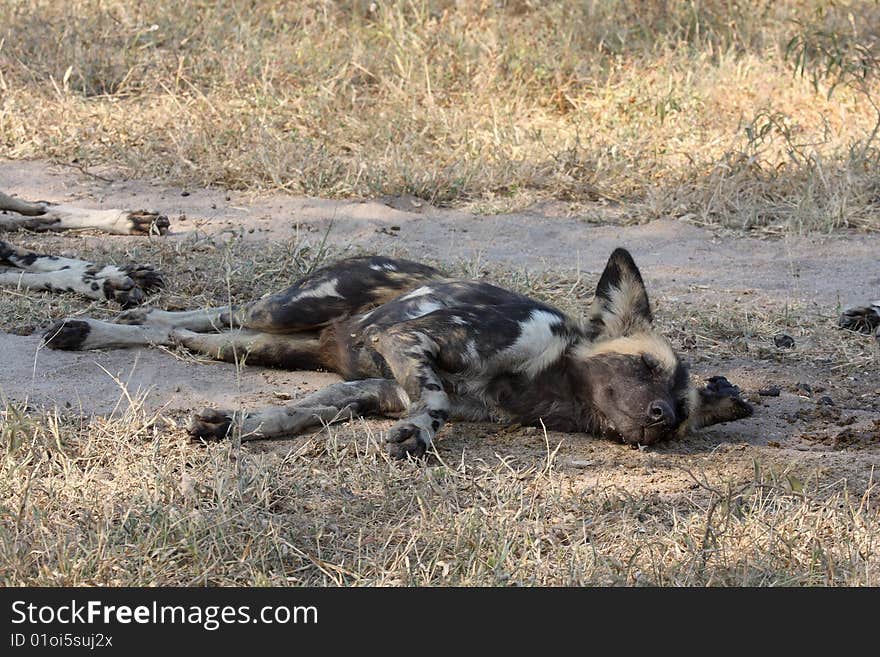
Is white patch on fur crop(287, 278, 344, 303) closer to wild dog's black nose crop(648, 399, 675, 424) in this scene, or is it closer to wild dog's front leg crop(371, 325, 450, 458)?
wild dog's front leg crop(371, 325, 450, 458)

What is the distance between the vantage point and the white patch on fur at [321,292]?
4.07 metres

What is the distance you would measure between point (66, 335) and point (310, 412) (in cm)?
101

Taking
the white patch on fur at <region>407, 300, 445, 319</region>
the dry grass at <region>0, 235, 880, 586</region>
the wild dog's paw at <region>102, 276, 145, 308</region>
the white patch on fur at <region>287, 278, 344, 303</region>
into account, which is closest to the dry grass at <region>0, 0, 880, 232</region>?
the wild dog's paw at <region>102, 276, 145, 308</region>

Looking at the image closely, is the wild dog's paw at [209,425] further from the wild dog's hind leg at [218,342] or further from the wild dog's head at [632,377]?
the wild dog's head at [632,377]

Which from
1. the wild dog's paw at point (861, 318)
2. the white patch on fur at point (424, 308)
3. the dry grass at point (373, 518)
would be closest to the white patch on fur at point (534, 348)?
the white patch on fur at point (424, 308)

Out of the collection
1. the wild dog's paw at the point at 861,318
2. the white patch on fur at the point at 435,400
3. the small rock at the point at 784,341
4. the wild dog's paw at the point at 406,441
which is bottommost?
the small rock at the point at 784,341

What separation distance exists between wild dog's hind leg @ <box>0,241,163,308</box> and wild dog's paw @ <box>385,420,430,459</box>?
1616 mm

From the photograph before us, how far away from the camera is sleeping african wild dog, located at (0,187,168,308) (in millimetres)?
4566

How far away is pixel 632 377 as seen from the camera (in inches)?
143

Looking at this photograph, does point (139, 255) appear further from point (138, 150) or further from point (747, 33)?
point (747, 33)

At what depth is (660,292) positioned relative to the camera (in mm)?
5094

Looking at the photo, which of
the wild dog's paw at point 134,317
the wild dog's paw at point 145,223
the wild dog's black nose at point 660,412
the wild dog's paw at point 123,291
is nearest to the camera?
the wild dog's black nose at point 660,412

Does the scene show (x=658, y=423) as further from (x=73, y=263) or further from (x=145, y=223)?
(x=145, y=223)

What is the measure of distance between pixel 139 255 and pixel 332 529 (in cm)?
249
